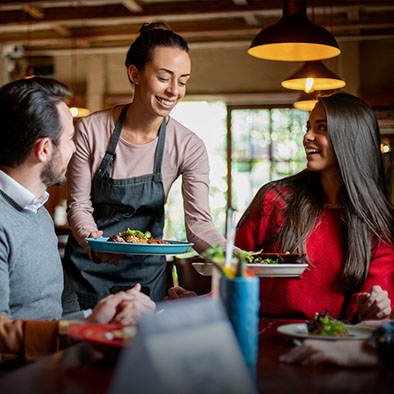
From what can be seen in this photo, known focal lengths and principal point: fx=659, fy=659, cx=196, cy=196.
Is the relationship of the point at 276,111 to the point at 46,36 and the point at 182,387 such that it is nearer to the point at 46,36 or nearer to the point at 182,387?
the point at 46,36

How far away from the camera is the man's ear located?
6.18 feet

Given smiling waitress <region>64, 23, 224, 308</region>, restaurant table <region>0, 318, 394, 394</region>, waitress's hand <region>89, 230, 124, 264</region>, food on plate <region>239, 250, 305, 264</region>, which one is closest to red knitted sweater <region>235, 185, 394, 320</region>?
food on plate <region>239, 250, 305, 264</region>

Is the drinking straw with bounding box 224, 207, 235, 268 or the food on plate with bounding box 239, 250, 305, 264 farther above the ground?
the drinking straw with bounding box 224, 207, 235, 268

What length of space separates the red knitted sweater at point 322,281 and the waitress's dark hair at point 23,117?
1.06 m

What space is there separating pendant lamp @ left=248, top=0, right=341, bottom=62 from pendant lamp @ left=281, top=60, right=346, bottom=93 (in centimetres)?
99

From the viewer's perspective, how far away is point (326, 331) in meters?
1.57

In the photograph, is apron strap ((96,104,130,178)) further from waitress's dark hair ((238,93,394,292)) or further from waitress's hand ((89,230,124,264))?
waitress's dark hair ((238,93,394,292))

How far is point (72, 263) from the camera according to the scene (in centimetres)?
294

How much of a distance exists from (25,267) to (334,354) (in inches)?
35.3

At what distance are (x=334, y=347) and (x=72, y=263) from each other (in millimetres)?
1800

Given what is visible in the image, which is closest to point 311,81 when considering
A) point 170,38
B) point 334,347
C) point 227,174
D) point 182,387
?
point 170,38

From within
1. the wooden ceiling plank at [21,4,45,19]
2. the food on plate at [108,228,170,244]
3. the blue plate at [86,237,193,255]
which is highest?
the wooden ceiling plank at [21,4,45,19]

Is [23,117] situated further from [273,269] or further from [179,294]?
[273,269]

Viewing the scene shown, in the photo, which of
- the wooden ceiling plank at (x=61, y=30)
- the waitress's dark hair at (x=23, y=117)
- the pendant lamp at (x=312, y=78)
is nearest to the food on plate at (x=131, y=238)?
the waitress's dark hair at (x=23, y=117)
